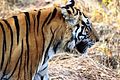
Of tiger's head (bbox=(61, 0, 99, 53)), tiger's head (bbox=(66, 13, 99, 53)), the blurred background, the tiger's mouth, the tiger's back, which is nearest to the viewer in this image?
the tiger's back

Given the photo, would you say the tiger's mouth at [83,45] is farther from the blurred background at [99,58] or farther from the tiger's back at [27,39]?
the blurred background at [99,58]

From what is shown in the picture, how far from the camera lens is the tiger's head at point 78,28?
330 centimetres

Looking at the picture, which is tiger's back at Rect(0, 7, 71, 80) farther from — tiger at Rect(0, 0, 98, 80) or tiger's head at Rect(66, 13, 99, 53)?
tiger's head at Rect(66, 13, 99, 53)

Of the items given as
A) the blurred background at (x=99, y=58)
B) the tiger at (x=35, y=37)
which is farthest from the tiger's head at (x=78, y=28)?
the blurred background at (x=99, y=58)

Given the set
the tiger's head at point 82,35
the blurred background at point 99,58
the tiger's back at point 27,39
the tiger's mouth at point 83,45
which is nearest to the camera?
the tiger's back at point 27,39

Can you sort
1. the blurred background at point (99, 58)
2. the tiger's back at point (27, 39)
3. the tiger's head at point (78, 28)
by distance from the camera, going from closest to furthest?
the tiger's back at point (27, 39), the tiger's head at point (78, 28), the blurred background at point (99, 58)

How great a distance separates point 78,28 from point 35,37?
39cm

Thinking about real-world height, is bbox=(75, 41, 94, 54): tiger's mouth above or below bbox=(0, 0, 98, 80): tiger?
below

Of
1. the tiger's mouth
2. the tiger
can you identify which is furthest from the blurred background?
the tiger

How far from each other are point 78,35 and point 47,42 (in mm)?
305

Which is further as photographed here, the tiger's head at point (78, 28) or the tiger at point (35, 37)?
the tiger's head at point (78, 28)

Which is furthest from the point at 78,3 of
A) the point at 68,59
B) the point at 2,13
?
the point at 68,59

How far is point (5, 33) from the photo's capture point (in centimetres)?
318

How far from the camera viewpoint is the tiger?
3.12m
